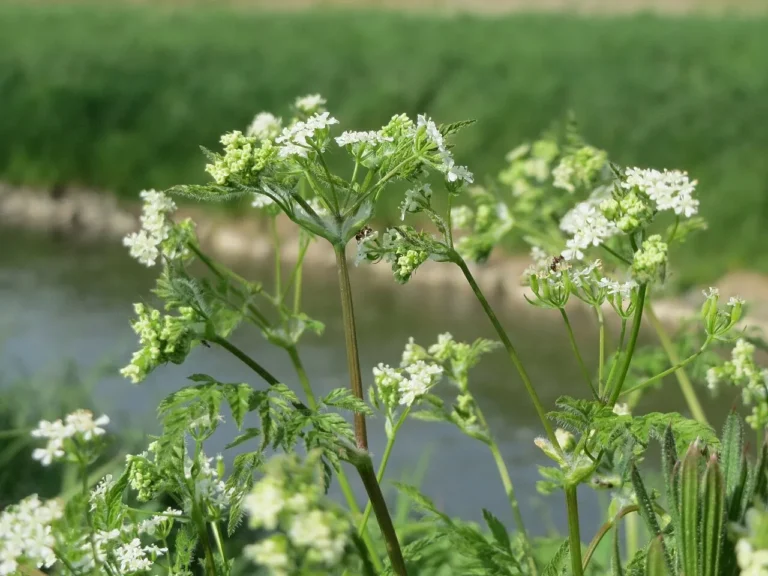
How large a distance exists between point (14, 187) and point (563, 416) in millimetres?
3578

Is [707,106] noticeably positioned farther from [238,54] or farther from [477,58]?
[238,54]

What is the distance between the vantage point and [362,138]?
668 millimetres

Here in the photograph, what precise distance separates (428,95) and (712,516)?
12.5 feet

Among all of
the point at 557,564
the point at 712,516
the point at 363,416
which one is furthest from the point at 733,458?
the point at 363,416

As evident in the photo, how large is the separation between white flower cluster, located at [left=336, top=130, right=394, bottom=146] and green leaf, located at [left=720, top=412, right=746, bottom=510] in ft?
1.07

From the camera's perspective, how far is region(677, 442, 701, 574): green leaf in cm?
57

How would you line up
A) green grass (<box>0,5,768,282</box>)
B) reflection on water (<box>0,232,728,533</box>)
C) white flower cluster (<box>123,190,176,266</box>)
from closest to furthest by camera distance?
1. white flower cluster (<box>123,190,176,266</box>)
2. reflection on water (<box>0,232,728,533</box>)
3. green grass (<box>0,5,768,282</box>)

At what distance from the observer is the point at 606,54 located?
15.5ft

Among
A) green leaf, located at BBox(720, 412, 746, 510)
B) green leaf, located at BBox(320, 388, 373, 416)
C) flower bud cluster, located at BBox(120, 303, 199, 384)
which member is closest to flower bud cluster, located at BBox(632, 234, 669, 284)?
green leaf, located at BBox(720, 412, 746, 510)

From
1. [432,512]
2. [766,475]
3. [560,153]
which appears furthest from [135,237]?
[560,153]

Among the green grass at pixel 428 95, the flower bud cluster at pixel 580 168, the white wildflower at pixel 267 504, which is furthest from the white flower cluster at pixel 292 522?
the green grass at pixel 428 95

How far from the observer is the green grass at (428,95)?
3.53 meters

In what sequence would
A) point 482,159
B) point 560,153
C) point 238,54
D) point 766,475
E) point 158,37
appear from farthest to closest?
point 158,37 < point 238,54 < point 482,159 < point 560,153 < point 766,475

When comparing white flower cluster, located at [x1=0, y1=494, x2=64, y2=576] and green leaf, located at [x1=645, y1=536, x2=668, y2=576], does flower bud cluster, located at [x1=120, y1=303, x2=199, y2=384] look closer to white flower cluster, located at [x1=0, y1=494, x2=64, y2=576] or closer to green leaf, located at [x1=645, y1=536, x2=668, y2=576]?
white flower cluster, located at [x1=0, y1=494, x2=64, y2=576]
